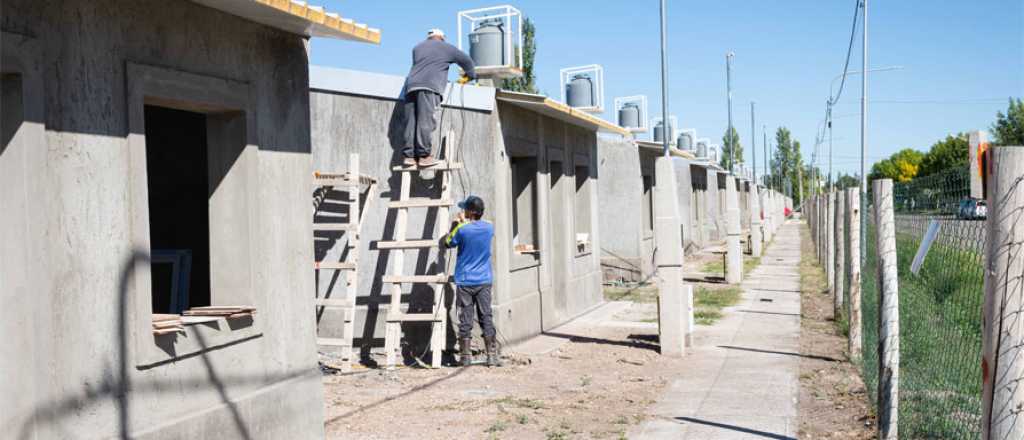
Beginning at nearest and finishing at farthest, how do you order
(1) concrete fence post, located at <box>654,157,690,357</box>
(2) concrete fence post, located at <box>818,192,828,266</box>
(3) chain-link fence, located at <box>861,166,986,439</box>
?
(3) chain-link fence, located at <box>861,166,986,439</box>, (1) concrete fence post, located at <box>654,157,690,357</box>, (2) concrete fence post, located at <box>818,192,828,266</box>

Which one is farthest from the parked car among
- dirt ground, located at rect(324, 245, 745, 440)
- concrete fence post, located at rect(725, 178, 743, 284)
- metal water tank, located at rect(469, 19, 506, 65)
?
→ concrete fence post, located at rect(725, 178, 743, 284)

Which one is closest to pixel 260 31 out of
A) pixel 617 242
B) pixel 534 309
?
pixel 534 309

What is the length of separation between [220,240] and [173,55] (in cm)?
132

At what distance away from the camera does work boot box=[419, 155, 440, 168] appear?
10703 mm

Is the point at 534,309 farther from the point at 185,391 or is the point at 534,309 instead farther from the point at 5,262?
the point at 5,262

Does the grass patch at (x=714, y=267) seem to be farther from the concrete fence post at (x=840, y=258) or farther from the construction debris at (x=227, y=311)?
the construction debris at (x=227, y=311)

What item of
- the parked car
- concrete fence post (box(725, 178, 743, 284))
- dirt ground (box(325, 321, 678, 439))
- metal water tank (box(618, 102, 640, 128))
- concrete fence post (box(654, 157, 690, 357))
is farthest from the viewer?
metal water tank (box(618, 102, 640, 128))

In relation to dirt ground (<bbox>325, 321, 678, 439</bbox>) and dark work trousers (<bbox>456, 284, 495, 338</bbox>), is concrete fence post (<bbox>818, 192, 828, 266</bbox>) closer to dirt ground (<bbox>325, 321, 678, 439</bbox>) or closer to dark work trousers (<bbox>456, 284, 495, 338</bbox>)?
dirt ground (<bbox>325, 321, 678, 439</bbox>)

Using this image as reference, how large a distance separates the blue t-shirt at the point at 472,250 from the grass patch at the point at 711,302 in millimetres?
4973

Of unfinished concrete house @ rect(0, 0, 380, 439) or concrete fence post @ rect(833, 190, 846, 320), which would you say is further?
concrete fence post @ rect(833, 190, 846, 320)

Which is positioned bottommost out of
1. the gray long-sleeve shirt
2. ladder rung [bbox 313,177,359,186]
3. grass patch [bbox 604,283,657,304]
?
grass patch [bbox 604,283,657,304]

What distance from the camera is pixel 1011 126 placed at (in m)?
59.3

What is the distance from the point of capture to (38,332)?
15.1ft

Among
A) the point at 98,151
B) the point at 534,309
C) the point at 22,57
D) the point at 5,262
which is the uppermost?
the point at 22,57
